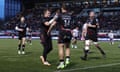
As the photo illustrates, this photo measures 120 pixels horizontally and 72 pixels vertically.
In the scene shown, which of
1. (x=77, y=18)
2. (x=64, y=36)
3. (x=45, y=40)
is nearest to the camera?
(x=64, y=36)

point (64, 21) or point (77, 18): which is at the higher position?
point (64, 21)

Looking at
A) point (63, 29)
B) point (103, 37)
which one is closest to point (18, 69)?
point (63, 29)

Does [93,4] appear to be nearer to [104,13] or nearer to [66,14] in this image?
[104,13]

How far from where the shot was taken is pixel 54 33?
61.7 meters

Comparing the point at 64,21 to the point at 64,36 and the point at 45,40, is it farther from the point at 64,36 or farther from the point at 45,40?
the point at 45,40

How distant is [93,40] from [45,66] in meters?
3.68

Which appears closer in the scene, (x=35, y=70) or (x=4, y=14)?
(x=35, y=70)

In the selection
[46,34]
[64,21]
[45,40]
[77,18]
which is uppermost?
[64,21]

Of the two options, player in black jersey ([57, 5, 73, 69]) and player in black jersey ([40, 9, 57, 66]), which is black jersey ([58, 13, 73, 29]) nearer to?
player in black jersey ([57, 5, 73, 69])

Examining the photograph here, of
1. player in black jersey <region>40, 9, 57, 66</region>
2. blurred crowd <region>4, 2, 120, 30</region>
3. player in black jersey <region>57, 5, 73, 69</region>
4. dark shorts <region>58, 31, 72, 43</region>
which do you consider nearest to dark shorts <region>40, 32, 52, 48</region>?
player in black jersey <region>40, 9, 57, 66</region>

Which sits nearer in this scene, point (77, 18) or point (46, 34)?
point (46, 34)

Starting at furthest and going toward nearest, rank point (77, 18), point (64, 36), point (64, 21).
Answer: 1. point (77, 18)
2. point (64, 21)
3. point (64, 36)

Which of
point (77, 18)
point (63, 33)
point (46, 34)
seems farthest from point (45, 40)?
point (77, 18)

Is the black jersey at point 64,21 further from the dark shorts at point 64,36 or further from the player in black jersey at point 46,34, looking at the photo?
the player in black jersey at point 46,34
